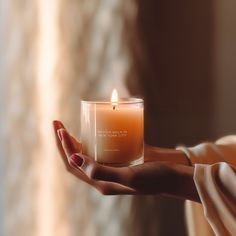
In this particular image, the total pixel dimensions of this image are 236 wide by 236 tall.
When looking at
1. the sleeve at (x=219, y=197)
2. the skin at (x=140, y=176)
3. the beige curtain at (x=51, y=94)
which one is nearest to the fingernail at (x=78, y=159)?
the skin at (x=140, y=176)

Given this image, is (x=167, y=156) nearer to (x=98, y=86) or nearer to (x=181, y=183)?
(x=181, y=183)

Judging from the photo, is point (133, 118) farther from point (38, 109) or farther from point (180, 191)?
point (38, 109)

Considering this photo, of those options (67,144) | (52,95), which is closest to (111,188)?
(67,144)

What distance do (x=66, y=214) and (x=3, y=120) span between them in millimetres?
190

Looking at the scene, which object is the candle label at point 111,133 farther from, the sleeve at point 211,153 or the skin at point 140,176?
the sleeve at point 211,153

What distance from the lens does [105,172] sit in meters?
0.50

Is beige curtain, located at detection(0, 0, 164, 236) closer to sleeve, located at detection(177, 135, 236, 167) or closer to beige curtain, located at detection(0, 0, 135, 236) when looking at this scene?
beige curtain, located at detection(0, 0, 135, 236)

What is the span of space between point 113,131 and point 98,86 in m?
0.36

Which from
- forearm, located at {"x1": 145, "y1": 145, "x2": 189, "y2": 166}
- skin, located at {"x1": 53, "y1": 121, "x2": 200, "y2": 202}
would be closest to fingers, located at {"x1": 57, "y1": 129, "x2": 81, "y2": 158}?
skin, located at {"x1": 53, "y1": 121, "x2": 200, "y2": 202}

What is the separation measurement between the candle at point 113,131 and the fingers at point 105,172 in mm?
20

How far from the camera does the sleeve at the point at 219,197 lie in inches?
20.3

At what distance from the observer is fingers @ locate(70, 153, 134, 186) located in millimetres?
502

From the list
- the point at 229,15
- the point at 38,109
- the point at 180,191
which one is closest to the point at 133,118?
the point at 180,191

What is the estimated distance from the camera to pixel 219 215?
0.52 metres
